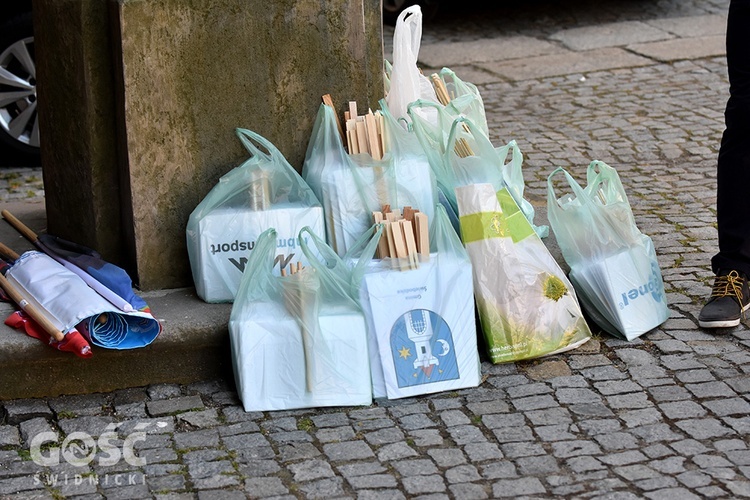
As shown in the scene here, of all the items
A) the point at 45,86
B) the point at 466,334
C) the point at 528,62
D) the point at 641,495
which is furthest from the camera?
the point at 528,62

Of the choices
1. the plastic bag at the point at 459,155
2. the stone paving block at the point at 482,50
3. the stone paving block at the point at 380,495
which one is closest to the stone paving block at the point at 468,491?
the stone paving block at the point at 380,495

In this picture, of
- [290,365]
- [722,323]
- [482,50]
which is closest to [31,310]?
[290,365]

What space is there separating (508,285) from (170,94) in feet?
4.21

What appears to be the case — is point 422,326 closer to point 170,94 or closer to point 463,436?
point 463,436

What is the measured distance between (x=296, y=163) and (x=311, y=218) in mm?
326

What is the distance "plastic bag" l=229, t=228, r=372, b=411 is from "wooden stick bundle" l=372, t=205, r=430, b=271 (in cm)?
24

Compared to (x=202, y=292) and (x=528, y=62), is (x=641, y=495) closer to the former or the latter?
(x=202, y=292)

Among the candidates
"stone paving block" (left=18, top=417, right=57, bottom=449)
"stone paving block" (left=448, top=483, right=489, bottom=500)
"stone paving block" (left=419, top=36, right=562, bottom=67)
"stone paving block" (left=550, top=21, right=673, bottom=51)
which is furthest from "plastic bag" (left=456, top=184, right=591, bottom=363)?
"stone paving block" (left=550, top=21, right=673, bottom=51)

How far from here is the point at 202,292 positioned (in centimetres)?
385

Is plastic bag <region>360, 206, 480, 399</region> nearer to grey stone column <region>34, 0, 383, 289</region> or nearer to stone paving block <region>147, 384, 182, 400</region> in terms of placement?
stone paving block <region>147, 384, 182, 400</region>

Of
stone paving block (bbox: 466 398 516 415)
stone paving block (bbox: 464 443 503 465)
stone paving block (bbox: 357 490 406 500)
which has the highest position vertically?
stone paving block (bbox: 466 398 516 415)

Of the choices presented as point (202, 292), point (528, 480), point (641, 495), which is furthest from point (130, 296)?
point (641, 495)

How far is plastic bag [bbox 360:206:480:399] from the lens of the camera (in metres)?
3.54

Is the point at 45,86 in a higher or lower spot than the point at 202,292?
higher
